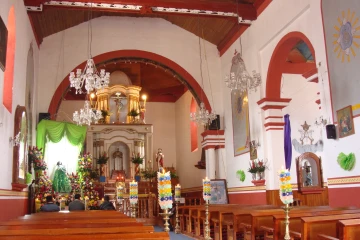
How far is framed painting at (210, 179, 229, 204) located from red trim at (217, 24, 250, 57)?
4.49m

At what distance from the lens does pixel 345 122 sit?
7477 millimetres

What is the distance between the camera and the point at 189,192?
19109 millimetres

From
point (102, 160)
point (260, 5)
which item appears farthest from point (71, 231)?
point (102, 160)

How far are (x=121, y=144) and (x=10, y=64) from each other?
11210 millimetres

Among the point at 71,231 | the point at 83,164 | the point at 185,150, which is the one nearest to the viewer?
the point at 71,231

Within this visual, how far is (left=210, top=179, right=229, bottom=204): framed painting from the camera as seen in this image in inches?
528

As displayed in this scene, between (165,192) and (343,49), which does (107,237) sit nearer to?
(165,192)

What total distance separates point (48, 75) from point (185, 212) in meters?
6.28

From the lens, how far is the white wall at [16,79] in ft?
27.0

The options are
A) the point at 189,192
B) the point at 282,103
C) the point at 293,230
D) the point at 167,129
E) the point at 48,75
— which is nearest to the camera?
the point at 293,230

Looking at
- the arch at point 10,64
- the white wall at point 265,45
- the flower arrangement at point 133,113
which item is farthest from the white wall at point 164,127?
the arch at point 10,64

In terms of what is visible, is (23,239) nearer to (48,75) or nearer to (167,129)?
(48,75)

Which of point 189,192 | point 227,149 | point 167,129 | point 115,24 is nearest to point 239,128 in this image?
point 227,149

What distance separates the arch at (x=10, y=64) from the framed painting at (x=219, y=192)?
686 cm
